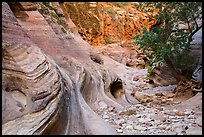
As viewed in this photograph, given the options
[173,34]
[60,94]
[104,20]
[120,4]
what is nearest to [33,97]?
[60,94]

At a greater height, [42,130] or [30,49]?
[30,49]

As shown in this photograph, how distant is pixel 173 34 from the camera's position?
1095 cm

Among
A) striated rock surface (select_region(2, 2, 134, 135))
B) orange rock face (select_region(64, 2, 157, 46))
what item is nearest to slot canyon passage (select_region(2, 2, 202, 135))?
striated rock surface (select_region(2, 2, 134, 135))

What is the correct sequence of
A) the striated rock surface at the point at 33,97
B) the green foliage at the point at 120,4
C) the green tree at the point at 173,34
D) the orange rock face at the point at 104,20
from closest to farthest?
the striated rock surface at the point at 33,97, the green tree at the point at 173,34, the orange rock face at the point at 104,20, the green foliage at the point at 120,4

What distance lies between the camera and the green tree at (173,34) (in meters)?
9.84

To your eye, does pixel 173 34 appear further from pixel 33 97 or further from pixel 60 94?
pixel 33 97

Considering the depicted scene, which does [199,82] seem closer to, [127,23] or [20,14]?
[20,14]

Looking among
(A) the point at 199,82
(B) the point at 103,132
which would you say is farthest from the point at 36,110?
(A) the point at 199,82

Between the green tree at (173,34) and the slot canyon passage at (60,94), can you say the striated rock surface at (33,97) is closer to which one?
the slot canyon passage at (60,94)

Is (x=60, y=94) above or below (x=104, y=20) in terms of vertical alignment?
above

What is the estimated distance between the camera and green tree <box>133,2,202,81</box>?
32.3 ft

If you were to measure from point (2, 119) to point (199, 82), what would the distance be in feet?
25.5

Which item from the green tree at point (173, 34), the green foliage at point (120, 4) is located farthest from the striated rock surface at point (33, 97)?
the green foliage at point (120, 4)

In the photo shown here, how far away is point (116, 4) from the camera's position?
118 feet
